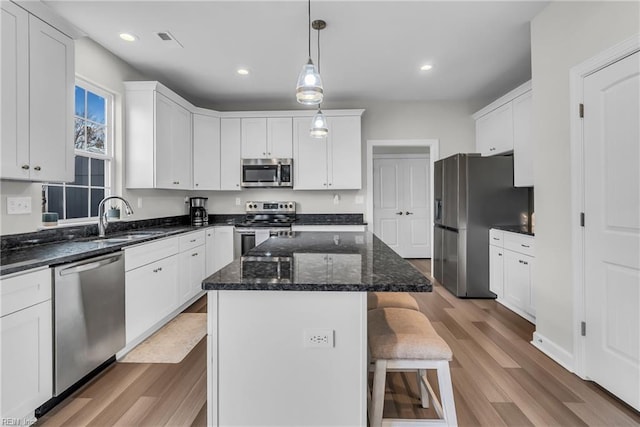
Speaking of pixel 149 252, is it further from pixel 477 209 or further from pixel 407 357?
pixel 477 209

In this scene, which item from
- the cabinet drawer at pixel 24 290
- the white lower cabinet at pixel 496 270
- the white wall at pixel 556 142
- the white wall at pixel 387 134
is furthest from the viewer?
the white wall at pixel 387 134

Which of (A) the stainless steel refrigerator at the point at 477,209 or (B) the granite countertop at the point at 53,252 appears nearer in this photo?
(B) the granite countertop at the point at 53,252

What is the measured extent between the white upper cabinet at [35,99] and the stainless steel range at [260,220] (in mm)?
2146

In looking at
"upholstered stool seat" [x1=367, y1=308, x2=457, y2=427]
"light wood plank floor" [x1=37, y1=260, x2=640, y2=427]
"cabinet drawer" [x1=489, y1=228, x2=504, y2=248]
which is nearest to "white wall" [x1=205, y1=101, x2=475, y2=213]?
"cabinet drawer" [x1=489, y1=228, x2=504, y2=248]

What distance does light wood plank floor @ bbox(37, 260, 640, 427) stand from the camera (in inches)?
66.0

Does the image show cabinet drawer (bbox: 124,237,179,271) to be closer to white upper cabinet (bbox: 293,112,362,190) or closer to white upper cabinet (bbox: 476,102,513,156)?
white upper cabinet (bbox: 293,112,362,190)

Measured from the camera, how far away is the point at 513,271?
10.3ft

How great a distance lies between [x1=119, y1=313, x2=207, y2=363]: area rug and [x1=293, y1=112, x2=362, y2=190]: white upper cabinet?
225cm

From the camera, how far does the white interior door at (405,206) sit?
633 centimetres

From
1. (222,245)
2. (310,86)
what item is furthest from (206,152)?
Result: (310,86)

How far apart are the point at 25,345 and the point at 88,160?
1870 millimetres

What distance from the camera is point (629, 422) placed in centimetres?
164

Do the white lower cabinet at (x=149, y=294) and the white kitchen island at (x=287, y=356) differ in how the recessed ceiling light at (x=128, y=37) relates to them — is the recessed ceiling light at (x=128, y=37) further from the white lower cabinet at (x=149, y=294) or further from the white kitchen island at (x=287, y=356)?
the white kitchen island at (x=287, y=356)

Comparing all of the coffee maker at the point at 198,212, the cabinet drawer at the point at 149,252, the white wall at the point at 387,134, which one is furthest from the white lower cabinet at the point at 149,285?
the white wall at the point at 387,134
